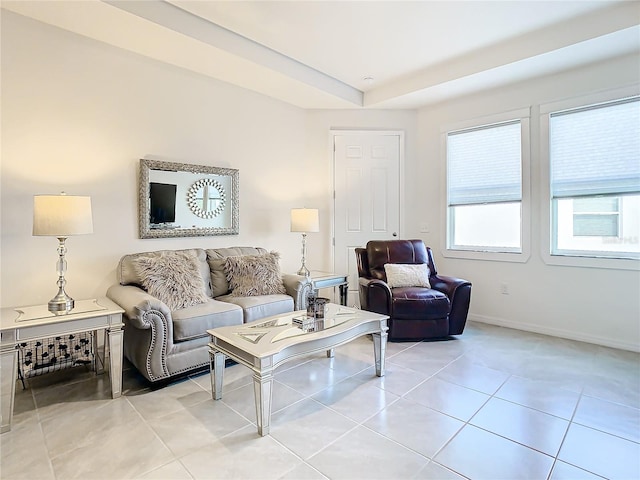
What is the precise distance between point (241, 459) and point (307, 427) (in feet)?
1.35

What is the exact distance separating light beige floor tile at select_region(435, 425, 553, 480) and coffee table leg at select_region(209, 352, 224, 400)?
1.36 metres

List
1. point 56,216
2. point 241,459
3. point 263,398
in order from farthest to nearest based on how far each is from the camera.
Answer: point 56,216 → point 263,398 → point 241,459

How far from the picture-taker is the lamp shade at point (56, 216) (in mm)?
2256

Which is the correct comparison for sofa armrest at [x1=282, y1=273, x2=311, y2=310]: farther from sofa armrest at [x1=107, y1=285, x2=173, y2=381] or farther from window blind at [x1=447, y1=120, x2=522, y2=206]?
window blind at [x1=447, y1=120, x2=522, y2=206]

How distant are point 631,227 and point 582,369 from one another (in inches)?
57.9

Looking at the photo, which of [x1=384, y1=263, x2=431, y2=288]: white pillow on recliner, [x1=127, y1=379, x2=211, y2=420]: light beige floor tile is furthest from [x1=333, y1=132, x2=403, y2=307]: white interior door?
[x1=127, y1=379, x2=211, y2=420]: light beige floor tile

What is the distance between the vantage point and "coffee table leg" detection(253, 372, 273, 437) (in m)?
1.89

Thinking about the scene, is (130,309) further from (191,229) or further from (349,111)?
(349,111)

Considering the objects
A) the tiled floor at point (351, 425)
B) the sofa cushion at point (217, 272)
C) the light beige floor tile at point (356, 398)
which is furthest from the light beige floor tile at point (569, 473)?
the sofa cushion at point (217, 272)

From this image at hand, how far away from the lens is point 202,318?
2.62m

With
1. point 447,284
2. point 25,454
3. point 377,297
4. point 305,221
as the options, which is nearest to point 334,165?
point 305,221

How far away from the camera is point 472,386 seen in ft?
8.21

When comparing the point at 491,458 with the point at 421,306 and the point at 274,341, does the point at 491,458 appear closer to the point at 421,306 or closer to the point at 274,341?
the point at 274,341

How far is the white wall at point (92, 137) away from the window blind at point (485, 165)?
259 cm
